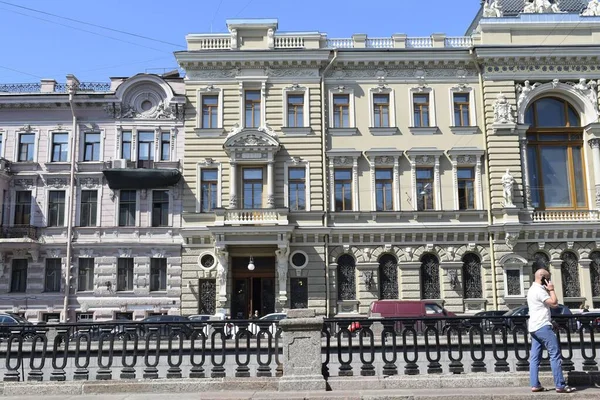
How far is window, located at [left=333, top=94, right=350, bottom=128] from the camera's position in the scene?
29625mm

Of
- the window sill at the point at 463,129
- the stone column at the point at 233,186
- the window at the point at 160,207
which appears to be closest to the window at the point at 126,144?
the window at the point at 160,207

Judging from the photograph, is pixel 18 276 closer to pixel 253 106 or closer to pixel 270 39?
pixel 253 106

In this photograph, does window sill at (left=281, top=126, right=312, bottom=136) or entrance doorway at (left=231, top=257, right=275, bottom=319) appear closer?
entrance doorway at (left=231, top=257, right=275, bottom=319)

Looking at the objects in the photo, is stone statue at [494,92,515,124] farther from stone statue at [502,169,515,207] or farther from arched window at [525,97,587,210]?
stone statue at [502,169,515,207]

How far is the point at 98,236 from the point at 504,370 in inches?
886

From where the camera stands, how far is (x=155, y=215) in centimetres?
2905

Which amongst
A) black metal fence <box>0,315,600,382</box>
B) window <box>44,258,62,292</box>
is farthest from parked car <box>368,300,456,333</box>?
window <box>44,258,62,292</box>

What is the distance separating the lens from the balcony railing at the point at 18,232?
28219 millimetres

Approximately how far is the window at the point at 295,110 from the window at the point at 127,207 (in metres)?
8.58

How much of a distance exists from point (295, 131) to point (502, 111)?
33.3ft

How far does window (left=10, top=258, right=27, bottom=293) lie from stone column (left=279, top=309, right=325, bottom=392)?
22489 mm

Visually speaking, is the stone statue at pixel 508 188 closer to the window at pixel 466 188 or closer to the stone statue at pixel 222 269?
the window at pixel 466 188

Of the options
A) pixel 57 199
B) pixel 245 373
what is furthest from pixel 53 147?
pixel 245 373

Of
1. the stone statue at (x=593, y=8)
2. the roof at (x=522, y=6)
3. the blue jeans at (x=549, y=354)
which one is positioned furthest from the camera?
the roof at (x=522, y=6)
